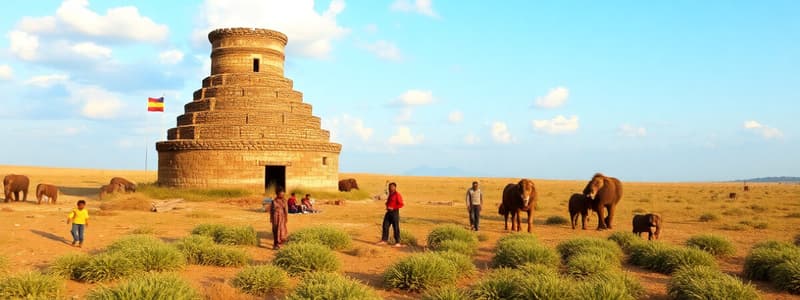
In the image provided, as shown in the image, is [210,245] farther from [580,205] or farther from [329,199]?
[329,199]

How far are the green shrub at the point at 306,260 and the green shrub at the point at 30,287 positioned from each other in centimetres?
359

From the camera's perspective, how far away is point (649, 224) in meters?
14.3

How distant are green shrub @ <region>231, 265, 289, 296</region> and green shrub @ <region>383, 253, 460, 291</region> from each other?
176 centimetres

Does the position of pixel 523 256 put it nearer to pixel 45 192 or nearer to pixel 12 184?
pixel 45 192

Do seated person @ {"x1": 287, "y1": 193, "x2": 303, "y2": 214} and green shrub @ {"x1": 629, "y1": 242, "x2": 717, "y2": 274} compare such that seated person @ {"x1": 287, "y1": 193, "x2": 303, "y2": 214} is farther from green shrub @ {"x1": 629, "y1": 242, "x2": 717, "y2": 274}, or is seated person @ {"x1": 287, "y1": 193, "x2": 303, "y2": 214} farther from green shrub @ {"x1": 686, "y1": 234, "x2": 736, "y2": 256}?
green shrub @ {"x1": 686, "y1": 234, "x2": 736, "y2": 256}

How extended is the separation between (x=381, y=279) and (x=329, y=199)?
58.9 feet

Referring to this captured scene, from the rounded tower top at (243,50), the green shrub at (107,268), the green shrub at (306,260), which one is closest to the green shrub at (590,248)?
the green shrub at (306,260)

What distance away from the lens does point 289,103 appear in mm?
28188

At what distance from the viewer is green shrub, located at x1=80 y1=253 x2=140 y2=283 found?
870 cm

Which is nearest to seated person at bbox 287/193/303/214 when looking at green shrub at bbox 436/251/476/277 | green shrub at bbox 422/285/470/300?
green shrub at bbox 436/251/476/277

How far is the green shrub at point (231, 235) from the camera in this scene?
12.8 meters

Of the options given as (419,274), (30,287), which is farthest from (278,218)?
(30,287)

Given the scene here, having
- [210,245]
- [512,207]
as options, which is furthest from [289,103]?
[210,245]

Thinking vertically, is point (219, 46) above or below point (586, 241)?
above
